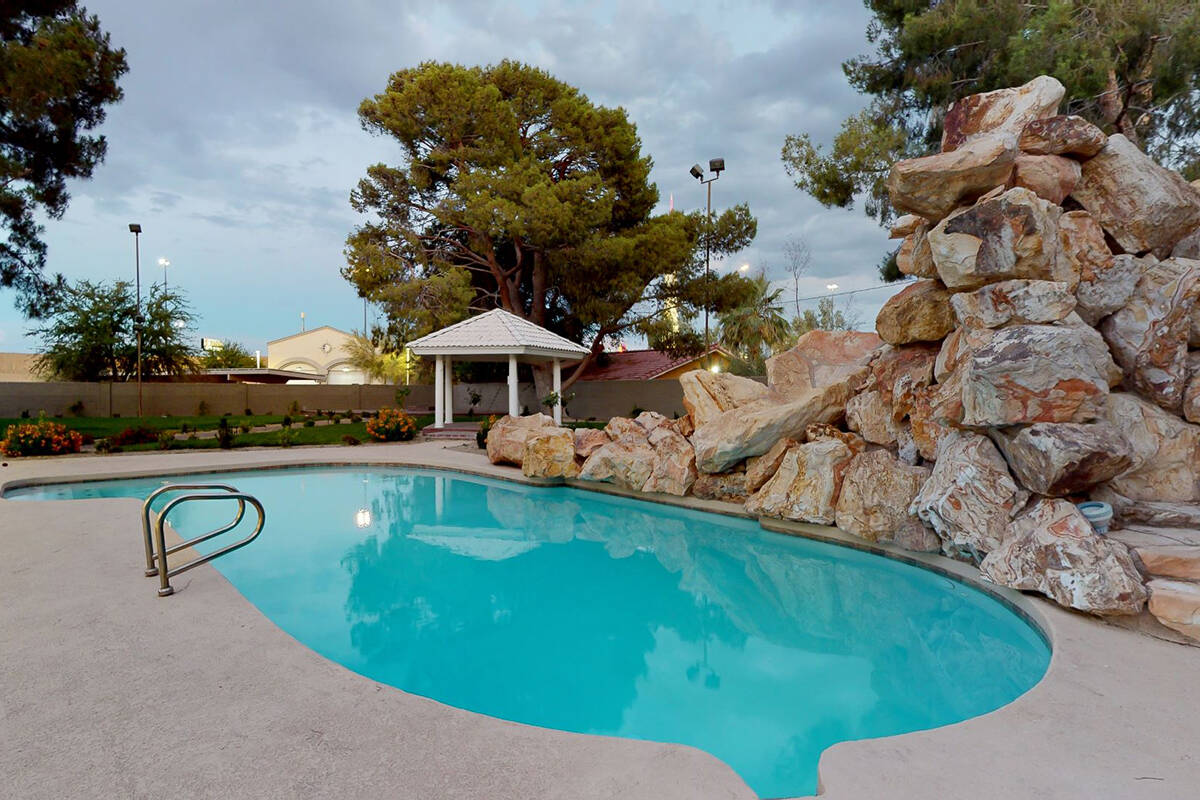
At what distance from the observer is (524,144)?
20266 mm

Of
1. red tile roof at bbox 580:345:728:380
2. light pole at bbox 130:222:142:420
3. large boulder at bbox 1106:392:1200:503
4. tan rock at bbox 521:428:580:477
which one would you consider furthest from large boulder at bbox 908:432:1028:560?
light pole at bbox 130:222:142:420

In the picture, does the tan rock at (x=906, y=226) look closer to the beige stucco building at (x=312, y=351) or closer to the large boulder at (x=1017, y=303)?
the large boulder at (x=1017, y=303)

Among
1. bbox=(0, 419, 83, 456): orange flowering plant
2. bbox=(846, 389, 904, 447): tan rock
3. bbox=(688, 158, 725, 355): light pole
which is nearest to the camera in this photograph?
bbox=(846, 389, 904, 447): tan rock

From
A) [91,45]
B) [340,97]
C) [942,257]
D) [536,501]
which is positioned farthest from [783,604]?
[340,97]

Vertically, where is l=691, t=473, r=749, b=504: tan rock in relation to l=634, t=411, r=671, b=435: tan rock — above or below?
below

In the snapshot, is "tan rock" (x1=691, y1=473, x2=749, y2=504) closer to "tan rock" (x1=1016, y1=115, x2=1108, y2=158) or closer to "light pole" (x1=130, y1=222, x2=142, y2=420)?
"tan rock" (x1=1016, y1=115, x2=1108, y2=158)

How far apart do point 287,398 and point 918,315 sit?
25448mm

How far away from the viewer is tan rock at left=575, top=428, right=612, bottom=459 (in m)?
10.2

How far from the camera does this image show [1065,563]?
4129 mm

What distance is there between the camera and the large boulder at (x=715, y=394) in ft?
29.9

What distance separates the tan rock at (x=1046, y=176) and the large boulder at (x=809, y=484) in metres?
3.15

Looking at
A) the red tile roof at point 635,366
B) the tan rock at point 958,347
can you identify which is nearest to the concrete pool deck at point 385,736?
the tan rock at point 958,347

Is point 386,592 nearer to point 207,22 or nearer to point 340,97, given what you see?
point 207,22

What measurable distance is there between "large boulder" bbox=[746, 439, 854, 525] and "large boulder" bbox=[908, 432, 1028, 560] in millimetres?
1322
